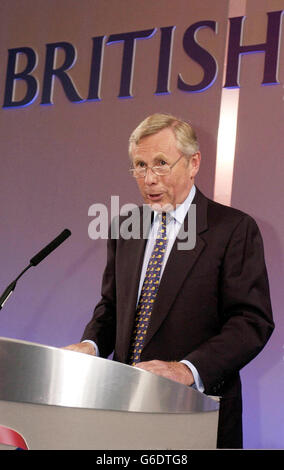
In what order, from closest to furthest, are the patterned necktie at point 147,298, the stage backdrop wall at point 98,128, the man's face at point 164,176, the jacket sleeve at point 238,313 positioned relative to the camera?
1. the jacket sleeve at point 238,313
2. the patterned necktie at point 147,298
3. the man's face at point 164,176
4. the stage backdrop wall at point 98,128

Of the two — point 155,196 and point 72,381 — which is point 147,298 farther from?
point 72,381

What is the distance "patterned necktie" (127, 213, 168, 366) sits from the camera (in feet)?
6.63

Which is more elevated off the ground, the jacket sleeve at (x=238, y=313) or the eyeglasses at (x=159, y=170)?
the eyeglasses at (x=159, y=170)

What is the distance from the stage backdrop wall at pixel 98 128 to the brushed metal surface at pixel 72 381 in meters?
1.82

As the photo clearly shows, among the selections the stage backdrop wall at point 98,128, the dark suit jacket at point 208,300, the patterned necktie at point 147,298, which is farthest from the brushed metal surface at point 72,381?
the stage backdrop wall at point 98,128

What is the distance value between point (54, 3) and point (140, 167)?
1760 millimetres

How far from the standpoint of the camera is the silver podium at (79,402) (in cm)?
98

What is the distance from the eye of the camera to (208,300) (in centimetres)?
200

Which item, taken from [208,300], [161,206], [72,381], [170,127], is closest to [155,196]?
[161,206]

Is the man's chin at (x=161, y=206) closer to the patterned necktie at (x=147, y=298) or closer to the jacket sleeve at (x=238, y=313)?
the patterned necktie at (x=147, y=298)

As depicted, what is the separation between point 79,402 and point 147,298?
3.57 ft

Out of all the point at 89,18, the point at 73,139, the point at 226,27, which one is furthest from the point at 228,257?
the point at 89,18

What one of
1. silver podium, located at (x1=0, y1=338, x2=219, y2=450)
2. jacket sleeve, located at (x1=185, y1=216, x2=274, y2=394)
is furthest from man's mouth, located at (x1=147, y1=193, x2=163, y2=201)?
silver podium, located at (x1=0, y1=338, x2=219, y2=450)

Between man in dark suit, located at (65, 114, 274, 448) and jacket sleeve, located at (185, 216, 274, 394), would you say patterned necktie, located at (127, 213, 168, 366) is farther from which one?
jacket sleeve, located at (185, 216, 274, 394)
